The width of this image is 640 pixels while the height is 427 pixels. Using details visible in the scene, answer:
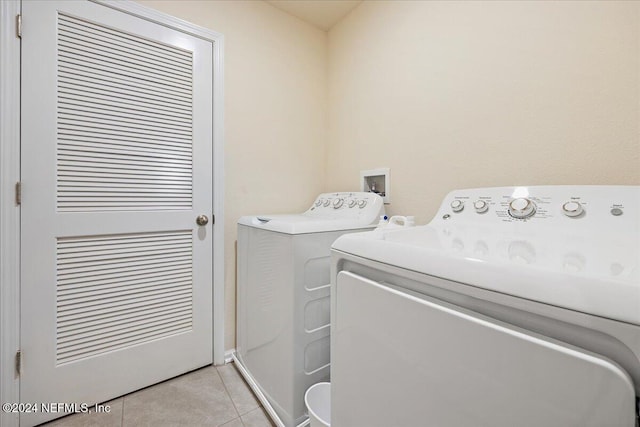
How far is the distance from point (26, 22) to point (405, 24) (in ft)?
6.01

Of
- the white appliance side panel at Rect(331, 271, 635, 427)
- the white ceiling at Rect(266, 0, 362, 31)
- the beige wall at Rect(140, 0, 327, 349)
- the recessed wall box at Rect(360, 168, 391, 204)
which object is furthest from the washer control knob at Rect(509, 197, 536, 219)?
the white ceiling at Rect(266, 0, 362, 31)

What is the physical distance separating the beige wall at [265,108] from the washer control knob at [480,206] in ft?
4.03

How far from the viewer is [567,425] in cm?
39

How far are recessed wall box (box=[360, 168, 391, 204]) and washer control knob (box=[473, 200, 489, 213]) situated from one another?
0.59m

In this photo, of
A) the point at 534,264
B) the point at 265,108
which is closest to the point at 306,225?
the point at 534,264

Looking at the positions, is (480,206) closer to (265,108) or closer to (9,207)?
(265,108)

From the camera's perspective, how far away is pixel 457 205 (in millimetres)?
1108

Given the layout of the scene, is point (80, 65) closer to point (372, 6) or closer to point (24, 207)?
point (24, 207)

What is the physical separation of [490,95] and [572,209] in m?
0.62


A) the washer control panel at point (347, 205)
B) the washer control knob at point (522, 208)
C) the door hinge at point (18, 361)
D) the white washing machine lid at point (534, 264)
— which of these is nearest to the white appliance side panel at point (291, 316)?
the washer control panel at point (347, 205)

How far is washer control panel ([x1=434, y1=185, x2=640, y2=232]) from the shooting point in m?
0.75

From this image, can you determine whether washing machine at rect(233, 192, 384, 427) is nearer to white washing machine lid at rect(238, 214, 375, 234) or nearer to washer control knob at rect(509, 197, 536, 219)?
white washing machine lid at rect(238, 214, 375, 234)

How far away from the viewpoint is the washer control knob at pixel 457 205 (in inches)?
43.0

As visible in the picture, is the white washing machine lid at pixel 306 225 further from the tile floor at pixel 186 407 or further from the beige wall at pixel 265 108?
the tile floor at pixel 186 407
